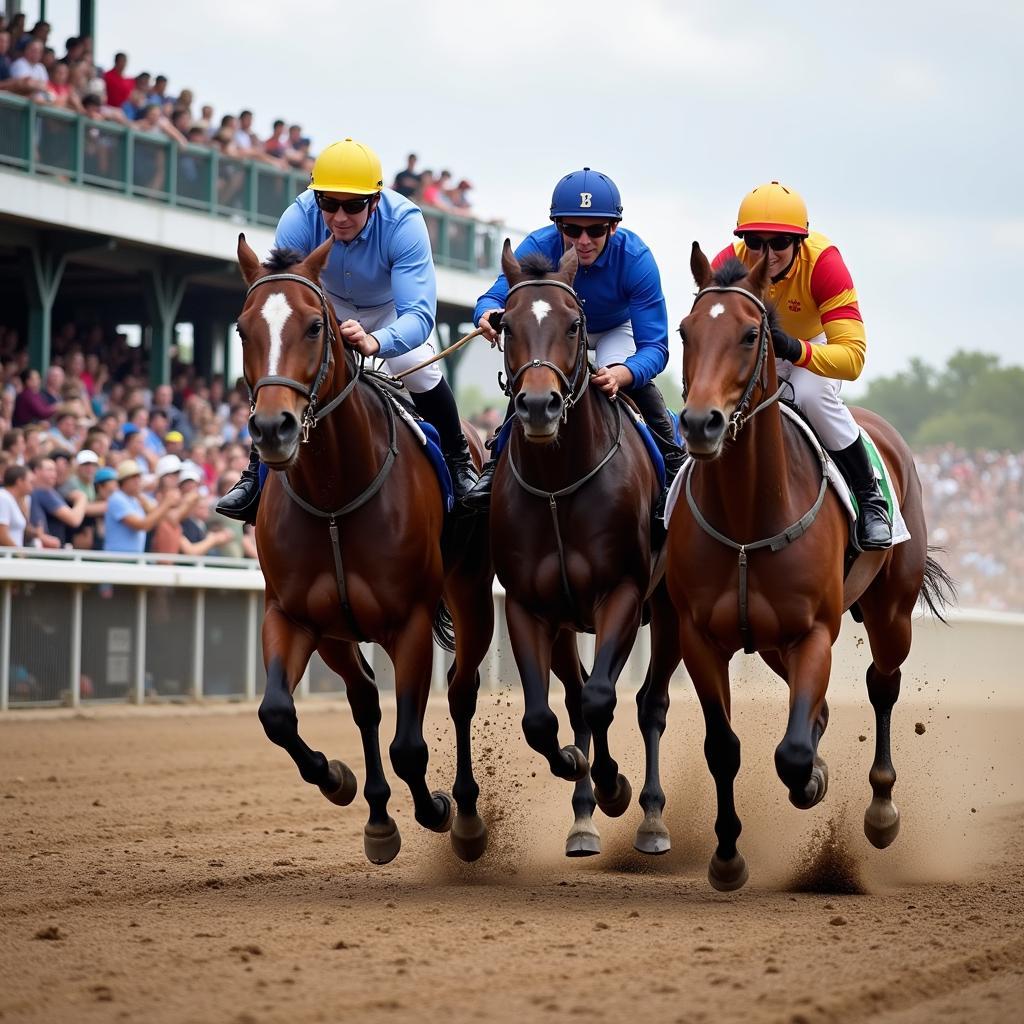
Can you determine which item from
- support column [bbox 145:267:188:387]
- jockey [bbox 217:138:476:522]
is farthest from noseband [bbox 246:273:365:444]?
support column [bbox 145:267:188:387]

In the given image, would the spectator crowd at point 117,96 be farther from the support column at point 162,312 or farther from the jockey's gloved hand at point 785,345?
the jockey's gloved hand at point 785,345

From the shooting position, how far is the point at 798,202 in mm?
6578

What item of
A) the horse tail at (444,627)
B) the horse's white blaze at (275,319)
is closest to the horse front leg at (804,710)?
the horse tail at (444,627)

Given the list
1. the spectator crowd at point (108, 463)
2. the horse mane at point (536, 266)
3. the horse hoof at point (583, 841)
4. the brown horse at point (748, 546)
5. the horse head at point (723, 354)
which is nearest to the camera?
the horse head at point (723, 354)

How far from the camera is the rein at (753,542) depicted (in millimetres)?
5773

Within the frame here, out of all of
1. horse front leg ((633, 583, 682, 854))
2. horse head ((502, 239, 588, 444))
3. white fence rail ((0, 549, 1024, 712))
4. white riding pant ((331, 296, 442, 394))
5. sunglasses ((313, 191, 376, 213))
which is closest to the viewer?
horse head ((502, 239, 588, 444))

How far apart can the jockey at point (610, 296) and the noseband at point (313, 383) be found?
708 mm

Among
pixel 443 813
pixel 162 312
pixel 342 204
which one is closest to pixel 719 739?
Result: pixel 443 813

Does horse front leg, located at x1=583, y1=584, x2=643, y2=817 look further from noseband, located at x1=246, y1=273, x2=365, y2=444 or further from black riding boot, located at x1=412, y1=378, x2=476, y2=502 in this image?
noseband, located at x1=246, y1=273, x2=365, y2=444

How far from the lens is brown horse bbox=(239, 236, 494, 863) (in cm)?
592

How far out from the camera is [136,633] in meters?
13.3

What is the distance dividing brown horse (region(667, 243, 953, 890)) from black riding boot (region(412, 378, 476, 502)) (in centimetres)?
134

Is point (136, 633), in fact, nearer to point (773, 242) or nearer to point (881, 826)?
point (881, 826)

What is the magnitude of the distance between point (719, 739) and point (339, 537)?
62.8 inches
